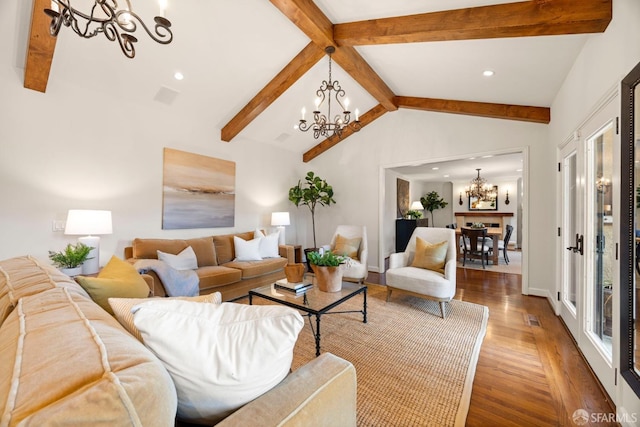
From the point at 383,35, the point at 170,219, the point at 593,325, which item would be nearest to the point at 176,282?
the point at 170,219

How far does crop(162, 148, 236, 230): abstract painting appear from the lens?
4.00m

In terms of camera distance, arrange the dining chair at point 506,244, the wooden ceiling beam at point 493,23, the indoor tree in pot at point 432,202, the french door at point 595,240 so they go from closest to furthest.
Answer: the french door at point 595,240
the wooden ceiling beam at point 493,23
the dining chair at point 506,244
the indoor tree in pot at point 432,202

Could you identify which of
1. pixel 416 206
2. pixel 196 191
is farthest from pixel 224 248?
pixel 416 206

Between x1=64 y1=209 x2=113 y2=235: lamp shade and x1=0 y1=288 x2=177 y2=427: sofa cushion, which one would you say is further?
x1=64 y1=209 x2=113 y2=235: lamp shade

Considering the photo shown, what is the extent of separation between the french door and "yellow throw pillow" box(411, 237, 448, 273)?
1.24 metres

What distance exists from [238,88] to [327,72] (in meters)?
1.29

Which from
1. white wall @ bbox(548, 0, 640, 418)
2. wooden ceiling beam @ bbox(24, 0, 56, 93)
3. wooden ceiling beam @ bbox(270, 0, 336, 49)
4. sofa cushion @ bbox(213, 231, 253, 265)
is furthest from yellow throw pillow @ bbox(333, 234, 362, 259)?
wooden ceiling beam @ bbox(24, 0, 56, 93)

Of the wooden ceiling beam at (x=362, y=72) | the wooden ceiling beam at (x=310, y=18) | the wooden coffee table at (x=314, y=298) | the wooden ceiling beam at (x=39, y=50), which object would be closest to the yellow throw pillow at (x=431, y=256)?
the wooden coffee table at (x=314, y=298)

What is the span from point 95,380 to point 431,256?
3.50 meters

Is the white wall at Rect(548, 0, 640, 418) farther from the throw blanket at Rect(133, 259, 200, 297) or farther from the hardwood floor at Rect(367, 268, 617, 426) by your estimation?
the throw blanket at Rect(133, 259, 200, 297)

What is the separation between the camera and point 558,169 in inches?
131

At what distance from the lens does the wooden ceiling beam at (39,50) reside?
7.58 ft

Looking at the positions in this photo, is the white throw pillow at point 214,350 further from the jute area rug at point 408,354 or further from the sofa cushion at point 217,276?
the sofa cushion at point 217,276

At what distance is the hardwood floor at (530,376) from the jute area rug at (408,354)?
0.34 ft
